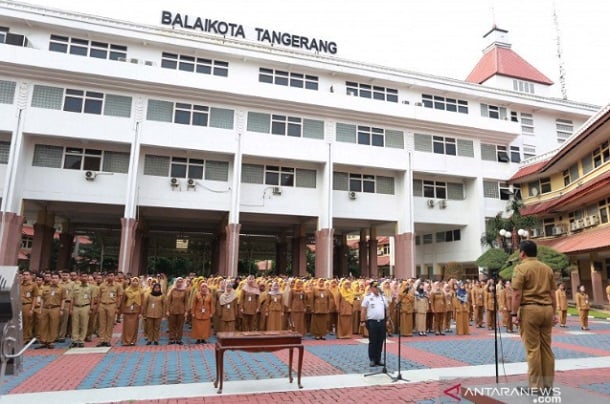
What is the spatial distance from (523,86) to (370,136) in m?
15.6

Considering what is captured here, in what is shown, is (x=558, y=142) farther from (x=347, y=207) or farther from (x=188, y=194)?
(x=188, y=194)

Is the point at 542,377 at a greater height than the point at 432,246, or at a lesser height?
lesser

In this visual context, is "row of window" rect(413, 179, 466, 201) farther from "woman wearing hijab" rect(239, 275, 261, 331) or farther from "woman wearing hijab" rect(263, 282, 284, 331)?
"woman wearing hijab" rect(239, 275, 261, 331)

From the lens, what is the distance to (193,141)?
2234 cm

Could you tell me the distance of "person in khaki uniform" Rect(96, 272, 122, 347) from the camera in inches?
419

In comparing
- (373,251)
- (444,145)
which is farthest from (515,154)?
(373,251)

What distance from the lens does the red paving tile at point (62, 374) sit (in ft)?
21.2

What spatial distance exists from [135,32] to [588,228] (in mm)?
26144

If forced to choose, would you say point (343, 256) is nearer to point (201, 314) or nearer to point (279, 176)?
point (279, 176)

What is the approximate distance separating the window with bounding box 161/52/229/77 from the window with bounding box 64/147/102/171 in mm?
6216

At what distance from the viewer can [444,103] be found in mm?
28594

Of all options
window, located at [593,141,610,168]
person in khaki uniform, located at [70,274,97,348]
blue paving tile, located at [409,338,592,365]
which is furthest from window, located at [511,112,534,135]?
person in khaki uniform, located at [70,274,97,348]

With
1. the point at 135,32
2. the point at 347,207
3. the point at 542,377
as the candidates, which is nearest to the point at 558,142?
the point at 347,207

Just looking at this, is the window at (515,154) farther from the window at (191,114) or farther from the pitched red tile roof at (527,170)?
the window at (191,114)
